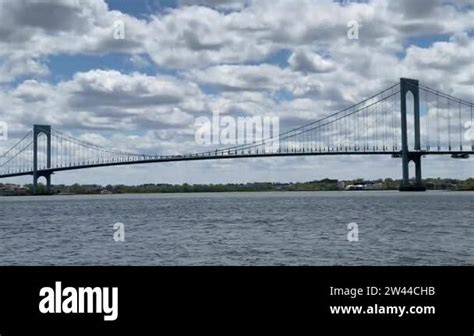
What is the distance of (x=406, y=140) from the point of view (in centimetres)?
6825

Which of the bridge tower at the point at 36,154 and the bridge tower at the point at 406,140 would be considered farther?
the bridge tower at the point at 406,140

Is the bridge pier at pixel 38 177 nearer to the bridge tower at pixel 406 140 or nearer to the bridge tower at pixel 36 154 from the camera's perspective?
the bridge tower at pixel 36 154

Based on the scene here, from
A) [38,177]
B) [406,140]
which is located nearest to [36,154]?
[38,177]

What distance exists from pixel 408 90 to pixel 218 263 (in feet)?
220

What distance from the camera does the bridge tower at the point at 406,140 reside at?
223ft

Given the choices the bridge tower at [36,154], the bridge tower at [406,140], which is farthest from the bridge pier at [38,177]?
the bridge tower at [406,140]

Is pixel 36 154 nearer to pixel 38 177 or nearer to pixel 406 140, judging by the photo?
pixel 38 177

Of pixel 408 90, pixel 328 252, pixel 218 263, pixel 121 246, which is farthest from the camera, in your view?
pixel 408 90
